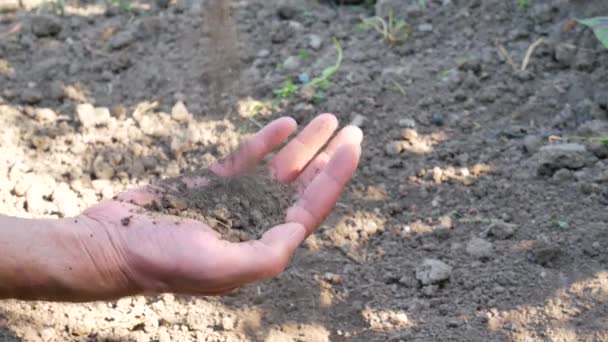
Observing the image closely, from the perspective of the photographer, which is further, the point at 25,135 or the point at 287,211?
the point at 25,135

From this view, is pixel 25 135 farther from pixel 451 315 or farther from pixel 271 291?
pixel 451 315

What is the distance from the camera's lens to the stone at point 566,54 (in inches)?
143

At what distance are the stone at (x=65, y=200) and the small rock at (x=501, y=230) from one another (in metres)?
1.51

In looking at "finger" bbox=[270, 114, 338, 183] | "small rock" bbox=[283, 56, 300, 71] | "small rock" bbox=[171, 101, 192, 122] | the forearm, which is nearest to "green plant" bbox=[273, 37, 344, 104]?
"small rock" bbox=[283, 56, 300, 71]

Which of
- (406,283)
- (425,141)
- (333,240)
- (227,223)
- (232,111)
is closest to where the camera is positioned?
(227,223)

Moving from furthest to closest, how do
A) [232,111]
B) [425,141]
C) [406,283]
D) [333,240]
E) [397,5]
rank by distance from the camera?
1. [397,5]
2. [232,111]
3. [425,141]
4. [333,240]
5. [406,283]

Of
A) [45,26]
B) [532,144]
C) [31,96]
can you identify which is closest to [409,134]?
[532,144]

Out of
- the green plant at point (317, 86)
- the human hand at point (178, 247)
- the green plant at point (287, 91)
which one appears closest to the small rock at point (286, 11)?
the green plant at point (317, 86)

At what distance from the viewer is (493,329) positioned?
261 centimetres

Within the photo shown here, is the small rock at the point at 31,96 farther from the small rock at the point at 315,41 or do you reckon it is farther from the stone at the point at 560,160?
the stone at the point at 560,160

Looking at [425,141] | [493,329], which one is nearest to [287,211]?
[493,329]

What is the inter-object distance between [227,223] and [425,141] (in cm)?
113

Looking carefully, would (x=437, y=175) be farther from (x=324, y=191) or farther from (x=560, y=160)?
(x=324, y=191)

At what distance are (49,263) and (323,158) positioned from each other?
1010 millimetres
